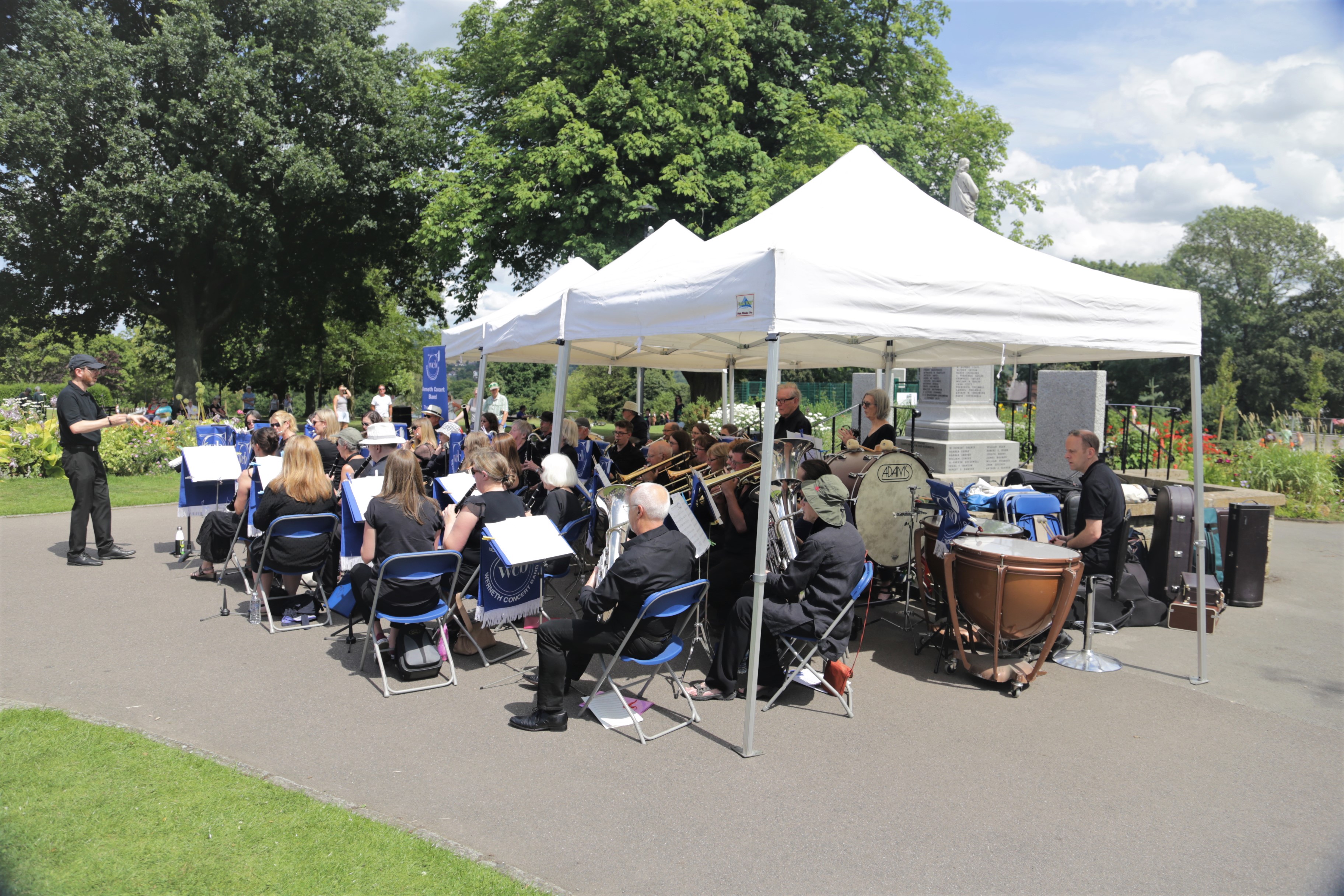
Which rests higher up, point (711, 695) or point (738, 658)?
point (738, 658)

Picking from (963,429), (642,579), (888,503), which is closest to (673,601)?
(642,579)

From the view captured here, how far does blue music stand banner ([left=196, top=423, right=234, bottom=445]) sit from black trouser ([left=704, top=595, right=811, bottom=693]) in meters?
6.94

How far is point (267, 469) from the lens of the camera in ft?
22.5

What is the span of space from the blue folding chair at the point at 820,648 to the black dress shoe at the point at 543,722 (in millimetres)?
1173

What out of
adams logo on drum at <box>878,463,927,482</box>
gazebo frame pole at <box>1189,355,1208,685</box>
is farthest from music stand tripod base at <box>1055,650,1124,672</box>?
adams logo on drum at <box>878,463,927,482</box>

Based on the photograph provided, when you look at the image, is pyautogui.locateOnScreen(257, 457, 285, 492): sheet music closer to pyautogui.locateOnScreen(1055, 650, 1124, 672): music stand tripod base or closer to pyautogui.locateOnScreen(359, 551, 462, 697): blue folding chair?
pyautogui.locateOnScreen(359, 551, 462, 697): blue folding chair

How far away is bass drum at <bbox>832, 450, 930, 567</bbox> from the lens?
6.03 metres

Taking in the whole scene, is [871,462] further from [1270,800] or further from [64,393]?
[64,393]

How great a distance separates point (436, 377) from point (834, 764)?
8.62 meters

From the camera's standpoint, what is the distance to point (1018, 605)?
4.91 meters

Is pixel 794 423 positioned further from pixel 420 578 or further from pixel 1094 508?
Answer: pixel 420 578

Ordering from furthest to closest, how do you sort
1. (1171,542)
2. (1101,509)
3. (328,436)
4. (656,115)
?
(656,115) < (328,436) < (1171,542) < (1101,509)

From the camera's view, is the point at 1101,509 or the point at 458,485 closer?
the point at 1101,509

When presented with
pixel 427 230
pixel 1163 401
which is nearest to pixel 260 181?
pixel 427 230
